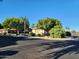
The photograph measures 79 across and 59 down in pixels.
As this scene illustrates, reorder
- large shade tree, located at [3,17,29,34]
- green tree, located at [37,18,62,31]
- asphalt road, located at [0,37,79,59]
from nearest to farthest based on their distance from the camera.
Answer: asphalt road, located at [0,37,79,59] → green tree, located at [37,18,62,31] → large shade tree, located at [3,17,29,34]

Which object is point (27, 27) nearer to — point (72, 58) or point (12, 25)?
point (12, 25)

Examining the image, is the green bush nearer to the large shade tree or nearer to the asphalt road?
the asphalt road

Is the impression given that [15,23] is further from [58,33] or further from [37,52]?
[37,52]

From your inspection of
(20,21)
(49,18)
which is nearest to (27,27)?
(20,21)

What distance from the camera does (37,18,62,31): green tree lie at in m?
116

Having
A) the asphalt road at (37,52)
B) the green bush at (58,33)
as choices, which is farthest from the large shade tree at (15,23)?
the asphalt road at (37,52)

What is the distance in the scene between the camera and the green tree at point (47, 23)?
11594 cm

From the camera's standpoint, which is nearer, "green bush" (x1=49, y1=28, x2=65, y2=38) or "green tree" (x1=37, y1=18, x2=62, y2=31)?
"green bush" (x1=49, y1=28, x2=65, y2=38)

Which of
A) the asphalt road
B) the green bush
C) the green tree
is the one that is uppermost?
the green tree

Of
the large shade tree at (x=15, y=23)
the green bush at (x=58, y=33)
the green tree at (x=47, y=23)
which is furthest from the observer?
the large shade tree at (x=15, y=23)

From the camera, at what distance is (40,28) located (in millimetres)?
119938

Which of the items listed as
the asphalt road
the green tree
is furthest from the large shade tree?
the asphalt road

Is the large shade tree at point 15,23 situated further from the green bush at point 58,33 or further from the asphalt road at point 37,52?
the asphalt road at point 37,52

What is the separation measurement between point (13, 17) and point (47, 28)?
21.1 m
